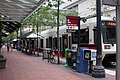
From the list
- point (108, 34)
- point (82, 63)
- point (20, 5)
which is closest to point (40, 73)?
point (82, 63)

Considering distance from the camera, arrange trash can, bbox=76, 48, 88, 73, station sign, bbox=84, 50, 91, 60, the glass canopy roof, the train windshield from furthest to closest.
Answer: the train windshield < the glass canopy roof < trash can, bbox=76, 48, 88, 73 < station sign, bbox=84, 50, 91, 60

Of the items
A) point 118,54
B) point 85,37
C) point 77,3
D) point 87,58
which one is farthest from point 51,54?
point 77,3

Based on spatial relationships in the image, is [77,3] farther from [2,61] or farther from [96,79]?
[96,79]

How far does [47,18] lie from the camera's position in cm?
3497

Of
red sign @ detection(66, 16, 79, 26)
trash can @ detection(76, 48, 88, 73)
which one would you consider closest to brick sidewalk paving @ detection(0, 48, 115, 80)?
trash can @ detection(76, 48, 88, 73)

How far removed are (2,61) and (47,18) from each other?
19.9 meters

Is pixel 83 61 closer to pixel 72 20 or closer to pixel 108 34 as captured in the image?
pixel 72 20

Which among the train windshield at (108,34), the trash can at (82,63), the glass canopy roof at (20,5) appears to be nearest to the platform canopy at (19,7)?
the glass canopy roof at (20,5)

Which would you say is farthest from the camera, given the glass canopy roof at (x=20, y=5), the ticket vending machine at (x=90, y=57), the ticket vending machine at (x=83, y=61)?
the glass canopy roof at (x=20, y=5)

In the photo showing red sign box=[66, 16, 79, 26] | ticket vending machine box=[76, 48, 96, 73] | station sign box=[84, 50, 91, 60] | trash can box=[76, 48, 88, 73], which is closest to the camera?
station sign box=[84, 50, 91, 60]

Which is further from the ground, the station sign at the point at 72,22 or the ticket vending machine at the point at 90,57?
the station sign at the point at 72,22

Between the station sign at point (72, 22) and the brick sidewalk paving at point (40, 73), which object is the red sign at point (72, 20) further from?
the brick sidewalk paving at point (40, 73)

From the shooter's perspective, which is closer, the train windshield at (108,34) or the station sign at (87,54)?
the station sign at (87,54)

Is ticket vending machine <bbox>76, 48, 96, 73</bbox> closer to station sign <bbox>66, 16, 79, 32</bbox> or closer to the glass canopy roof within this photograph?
station sign <bbox>66, 16, 79, 32</bbox>
